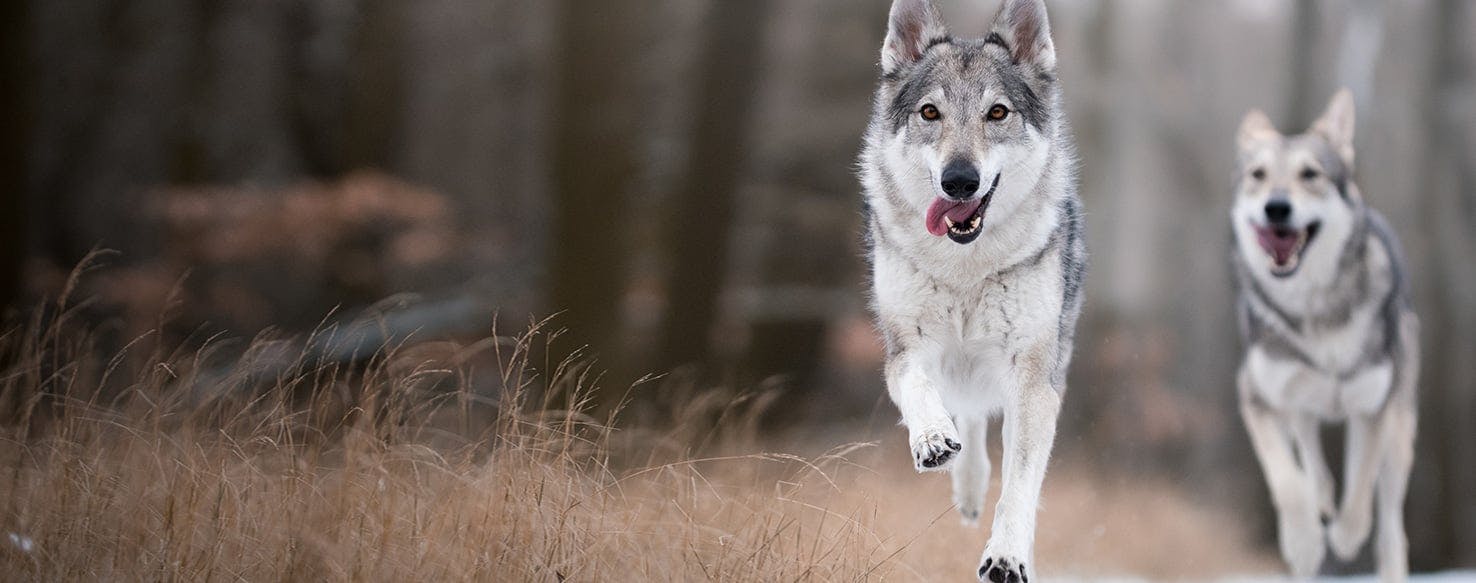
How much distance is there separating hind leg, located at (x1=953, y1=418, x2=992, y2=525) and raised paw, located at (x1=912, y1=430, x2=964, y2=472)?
51.1 inches

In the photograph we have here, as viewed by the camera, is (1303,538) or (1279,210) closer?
(1303,538)

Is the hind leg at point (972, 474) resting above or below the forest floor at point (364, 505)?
below

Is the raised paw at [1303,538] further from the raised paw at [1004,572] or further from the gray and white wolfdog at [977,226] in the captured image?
the raised paw at [1004,572]

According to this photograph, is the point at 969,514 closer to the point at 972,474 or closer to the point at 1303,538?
the point at 972,474

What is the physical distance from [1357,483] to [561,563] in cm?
485

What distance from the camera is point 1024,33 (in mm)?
4070

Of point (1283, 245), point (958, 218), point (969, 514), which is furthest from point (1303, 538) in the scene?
point (958, 218)

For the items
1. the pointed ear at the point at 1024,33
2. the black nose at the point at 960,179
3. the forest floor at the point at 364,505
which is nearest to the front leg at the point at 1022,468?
the forest floor at the point at 364,505

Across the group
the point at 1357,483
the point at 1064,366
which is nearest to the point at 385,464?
the point at 1064,366

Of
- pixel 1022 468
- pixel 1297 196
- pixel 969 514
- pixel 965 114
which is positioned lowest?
pixel 969 514

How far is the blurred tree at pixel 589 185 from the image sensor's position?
812 cm

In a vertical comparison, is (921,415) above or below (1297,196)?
below

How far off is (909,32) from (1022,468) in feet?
4.89

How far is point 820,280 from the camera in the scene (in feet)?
41.0
